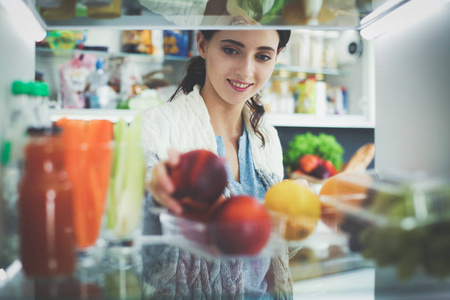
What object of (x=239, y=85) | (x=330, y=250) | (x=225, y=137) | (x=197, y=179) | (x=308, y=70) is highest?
(x=308, y=70)

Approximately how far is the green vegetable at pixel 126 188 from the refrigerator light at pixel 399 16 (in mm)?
536

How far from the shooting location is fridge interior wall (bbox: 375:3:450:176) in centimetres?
Result: 78

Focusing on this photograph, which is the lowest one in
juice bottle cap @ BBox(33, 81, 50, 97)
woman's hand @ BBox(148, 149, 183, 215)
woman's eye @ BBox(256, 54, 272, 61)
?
woman's hand @ BBox(148, 149, 183, 215)

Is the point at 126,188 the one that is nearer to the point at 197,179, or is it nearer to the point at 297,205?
the point at 197,179

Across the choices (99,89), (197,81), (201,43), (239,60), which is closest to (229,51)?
(239,60)

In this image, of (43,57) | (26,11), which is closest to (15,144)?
(26,11)

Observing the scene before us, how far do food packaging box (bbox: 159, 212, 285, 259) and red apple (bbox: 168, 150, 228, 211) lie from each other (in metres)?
0.03

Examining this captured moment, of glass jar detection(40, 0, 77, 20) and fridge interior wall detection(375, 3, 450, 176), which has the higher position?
glass jar detection(40, 0, 77, 20)

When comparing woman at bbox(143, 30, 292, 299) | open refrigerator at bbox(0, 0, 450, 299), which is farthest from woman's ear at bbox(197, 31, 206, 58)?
open refrigerator at bbox(0, 0, 450, 299)

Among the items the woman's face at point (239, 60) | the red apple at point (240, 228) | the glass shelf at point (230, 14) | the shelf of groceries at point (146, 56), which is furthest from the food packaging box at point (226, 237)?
the shelf of groceries at point (146, 56)

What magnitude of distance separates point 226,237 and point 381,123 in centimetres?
63

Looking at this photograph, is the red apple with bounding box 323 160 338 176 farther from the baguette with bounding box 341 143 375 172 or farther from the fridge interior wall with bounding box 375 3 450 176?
the fridge interior wall with bounding box 375 3 450 176

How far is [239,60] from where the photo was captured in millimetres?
1287

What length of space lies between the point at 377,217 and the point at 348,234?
62mm
